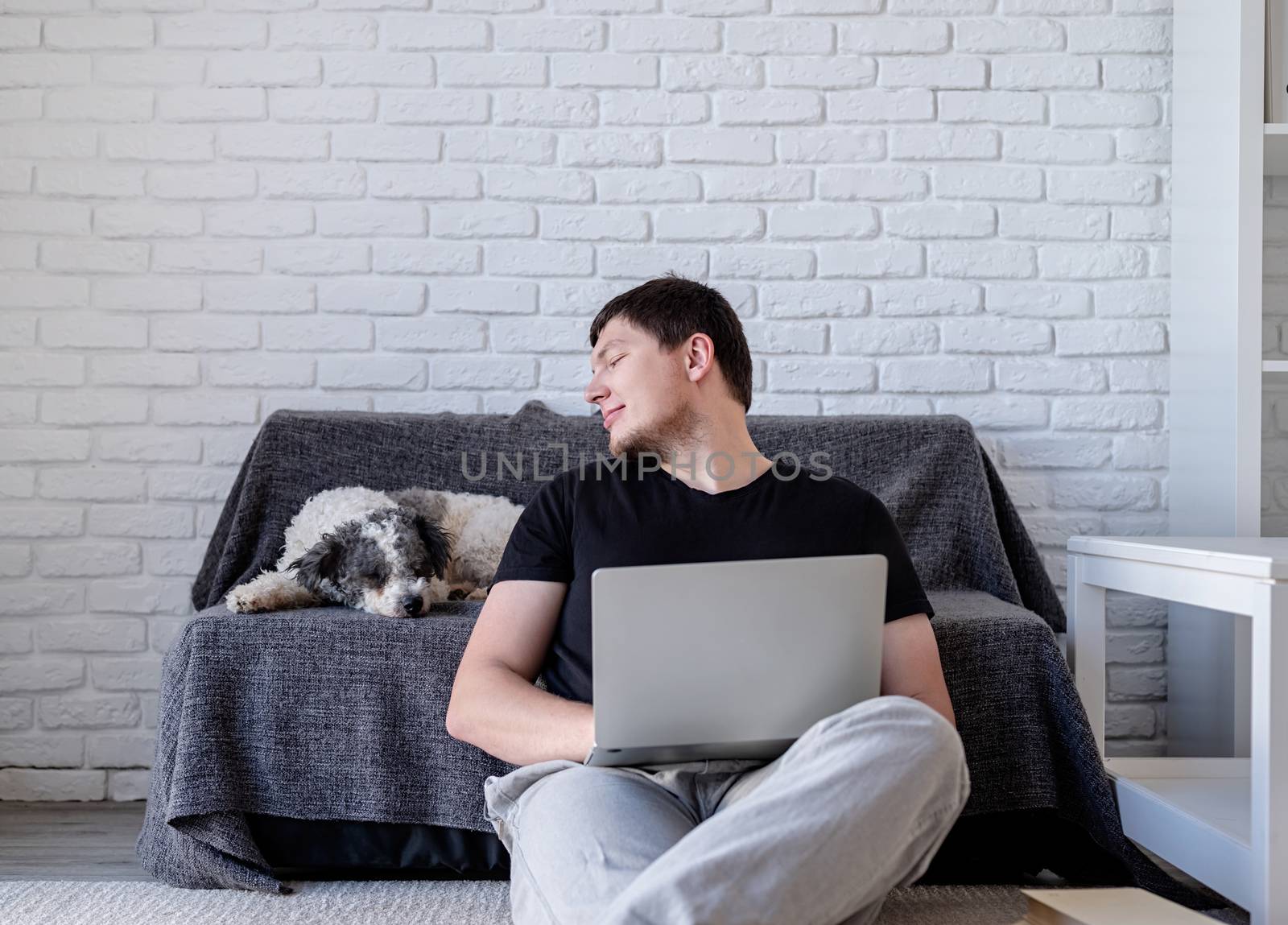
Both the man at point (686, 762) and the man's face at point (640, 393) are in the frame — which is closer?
the man at point (686, 762)

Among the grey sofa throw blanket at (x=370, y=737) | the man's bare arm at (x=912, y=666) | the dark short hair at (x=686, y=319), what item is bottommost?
the grey sofa throw blanket at (x=370, y=737)

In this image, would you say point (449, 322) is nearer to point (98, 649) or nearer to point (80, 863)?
point (98, 649)

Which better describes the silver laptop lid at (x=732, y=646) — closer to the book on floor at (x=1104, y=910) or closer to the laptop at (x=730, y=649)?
the laptop at (x=730, y=649)

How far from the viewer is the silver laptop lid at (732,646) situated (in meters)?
1.11

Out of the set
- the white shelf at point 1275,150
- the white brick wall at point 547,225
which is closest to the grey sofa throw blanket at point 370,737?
the white brick wall at point 547,225

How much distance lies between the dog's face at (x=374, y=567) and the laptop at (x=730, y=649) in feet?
2.55

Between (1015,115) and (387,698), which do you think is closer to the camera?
(387,698)

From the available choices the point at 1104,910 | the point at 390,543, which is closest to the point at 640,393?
the point at 390,543

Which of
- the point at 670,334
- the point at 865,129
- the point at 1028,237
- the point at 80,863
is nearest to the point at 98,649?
the point at 80,863

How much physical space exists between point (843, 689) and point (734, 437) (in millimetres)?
503

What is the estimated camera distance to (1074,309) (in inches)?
95.0

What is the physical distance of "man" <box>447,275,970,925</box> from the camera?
101 centimetres

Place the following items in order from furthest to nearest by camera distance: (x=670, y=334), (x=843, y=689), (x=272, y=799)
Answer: (x=272, y=799), (x=670, y=334), (x=843, y=689)

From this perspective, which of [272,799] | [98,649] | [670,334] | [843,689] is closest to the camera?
[843,689]
